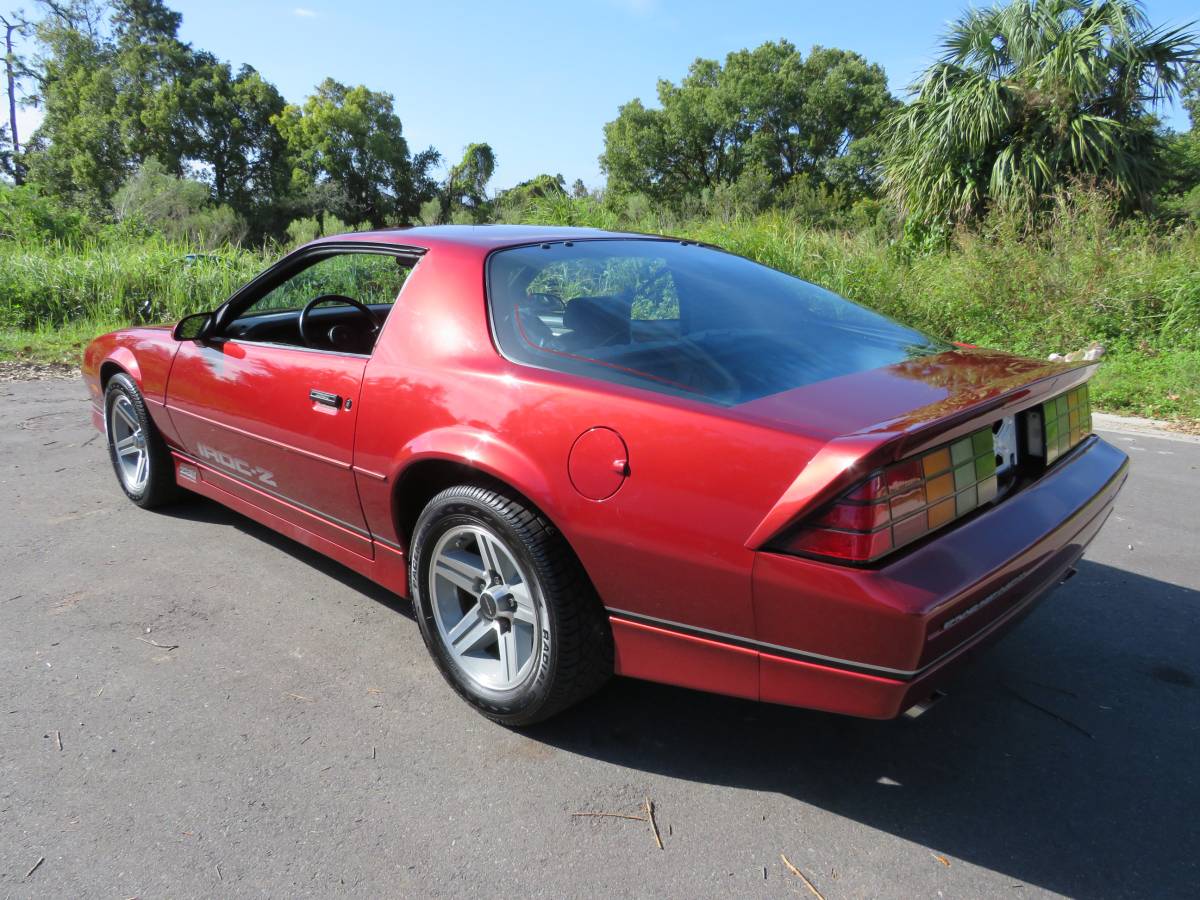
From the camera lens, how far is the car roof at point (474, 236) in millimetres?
2763

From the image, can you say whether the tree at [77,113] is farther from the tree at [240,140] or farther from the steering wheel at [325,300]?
the steering wheel at [325,300]

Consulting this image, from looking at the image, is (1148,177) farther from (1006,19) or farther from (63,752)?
(63,752)

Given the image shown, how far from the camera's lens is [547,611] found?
2152 mm

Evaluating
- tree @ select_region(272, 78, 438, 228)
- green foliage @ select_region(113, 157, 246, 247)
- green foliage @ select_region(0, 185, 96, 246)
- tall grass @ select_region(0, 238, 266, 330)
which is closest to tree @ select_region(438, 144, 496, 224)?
tree @ select_region(272, 78, 438, 228)

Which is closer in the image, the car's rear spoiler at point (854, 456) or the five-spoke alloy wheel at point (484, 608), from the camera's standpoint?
the car's rear spoiler at point (854, 456)

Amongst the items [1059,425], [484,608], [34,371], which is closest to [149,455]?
[484,608]

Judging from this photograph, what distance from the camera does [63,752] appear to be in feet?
7.54

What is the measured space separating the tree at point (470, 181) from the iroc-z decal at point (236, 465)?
46679 mm

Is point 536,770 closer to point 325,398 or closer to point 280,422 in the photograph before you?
point 325,398

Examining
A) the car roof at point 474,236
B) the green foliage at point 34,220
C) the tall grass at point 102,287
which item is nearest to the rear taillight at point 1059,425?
the car roof at point 474,236

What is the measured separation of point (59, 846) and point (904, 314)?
9.49 metres

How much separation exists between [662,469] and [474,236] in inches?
53.9

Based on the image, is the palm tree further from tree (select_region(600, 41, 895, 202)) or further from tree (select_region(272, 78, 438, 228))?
tree (select_region(272, 78, 438, 228))

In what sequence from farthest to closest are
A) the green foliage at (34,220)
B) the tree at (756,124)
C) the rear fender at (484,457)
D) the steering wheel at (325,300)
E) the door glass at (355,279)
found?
the tree at (756,124)
the green foliage at (34,220)
the door glass at (355,279)
the steering wheel at (325,300)
the rear fender at (484,457)
